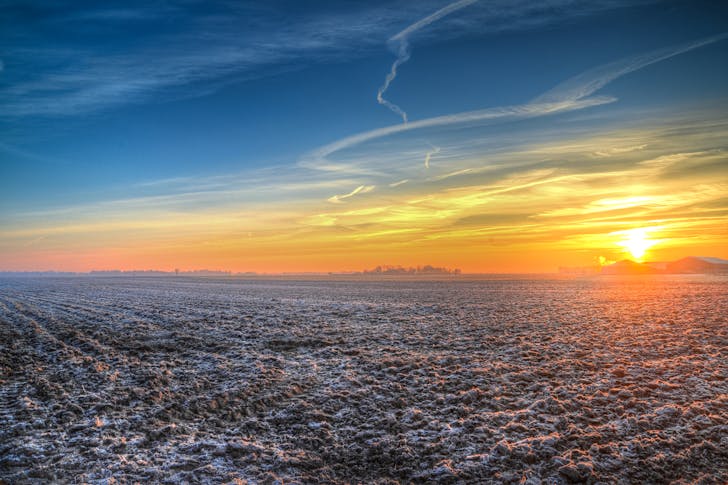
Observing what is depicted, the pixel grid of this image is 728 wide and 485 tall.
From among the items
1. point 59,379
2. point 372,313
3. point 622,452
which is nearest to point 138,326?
point 59,379

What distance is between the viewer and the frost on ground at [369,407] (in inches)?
263

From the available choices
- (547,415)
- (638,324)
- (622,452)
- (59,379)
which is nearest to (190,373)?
(59,379)

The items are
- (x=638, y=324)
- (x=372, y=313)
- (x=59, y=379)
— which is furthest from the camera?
(x=372, y=313)

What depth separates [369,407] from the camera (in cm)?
926

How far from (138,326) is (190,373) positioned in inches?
448

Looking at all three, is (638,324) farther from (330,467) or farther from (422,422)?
(330,467)

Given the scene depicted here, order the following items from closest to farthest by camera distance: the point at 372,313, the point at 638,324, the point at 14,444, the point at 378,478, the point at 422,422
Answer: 1. the point at 378,478
2. the point at 14,444
3. the point at 422,422
4. the point at 638,324
5. the point at 372,313

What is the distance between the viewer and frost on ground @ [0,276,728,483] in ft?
21.9

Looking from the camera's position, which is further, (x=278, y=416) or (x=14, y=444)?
(x=278, y=416)

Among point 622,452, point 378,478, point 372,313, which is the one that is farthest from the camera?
point 372,313

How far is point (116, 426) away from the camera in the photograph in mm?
8391

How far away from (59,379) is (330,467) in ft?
31.1

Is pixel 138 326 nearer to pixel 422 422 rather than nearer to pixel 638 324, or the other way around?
pixel 422 422

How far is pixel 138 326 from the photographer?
21703 millimetres
